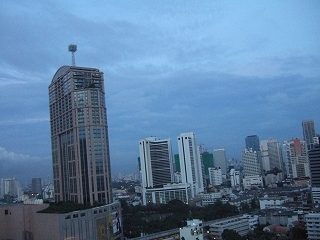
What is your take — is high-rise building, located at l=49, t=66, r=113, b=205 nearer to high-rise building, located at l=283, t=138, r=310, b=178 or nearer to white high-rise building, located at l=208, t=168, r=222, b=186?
high-rise building, located at l=283, t=138, r=310, b=178

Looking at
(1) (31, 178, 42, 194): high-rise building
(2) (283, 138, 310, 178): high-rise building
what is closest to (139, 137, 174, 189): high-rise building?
(1) (31, 178, 42, 194): high-rise building

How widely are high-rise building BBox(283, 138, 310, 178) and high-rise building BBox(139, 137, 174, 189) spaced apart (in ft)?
42.5

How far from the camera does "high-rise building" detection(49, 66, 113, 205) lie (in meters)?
12.0

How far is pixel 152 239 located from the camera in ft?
34.7

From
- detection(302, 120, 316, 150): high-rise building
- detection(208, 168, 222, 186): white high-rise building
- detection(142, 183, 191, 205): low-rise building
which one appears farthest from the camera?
detection(302, 120, 316, 150): high-rise building

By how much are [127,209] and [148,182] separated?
6.36m

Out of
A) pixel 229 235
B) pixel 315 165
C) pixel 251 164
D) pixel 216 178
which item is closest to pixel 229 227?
pixel 229 235

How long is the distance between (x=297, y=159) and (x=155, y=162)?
592 inches

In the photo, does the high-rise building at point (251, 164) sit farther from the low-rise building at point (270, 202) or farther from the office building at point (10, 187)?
the office building at point (10, 187)

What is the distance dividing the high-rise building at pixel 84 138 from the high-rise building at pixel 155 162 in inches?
431

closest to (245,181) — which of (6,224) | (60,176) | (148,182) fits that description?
(148,182)

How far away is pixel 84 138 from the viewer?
1212cm

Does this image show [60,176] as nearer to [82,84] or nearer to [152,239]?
[82,84]

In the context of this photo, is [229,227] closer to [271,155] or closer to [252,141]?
[271,155]
